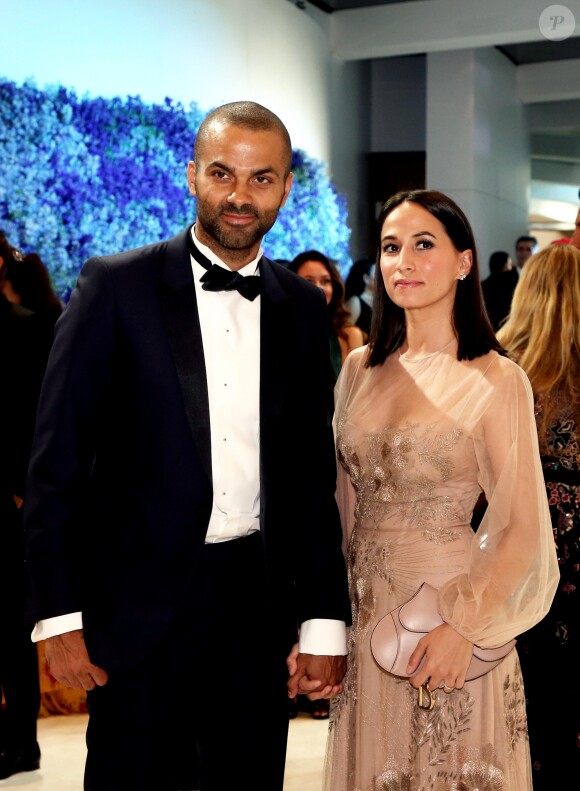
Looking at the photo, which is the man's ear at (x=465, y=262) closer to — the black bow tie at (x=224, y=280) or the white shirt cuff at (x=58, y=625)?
the black bow tie at (x=224, y=280)

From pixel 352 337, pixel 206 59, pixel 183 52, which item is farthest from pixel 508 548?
pixel 206 59

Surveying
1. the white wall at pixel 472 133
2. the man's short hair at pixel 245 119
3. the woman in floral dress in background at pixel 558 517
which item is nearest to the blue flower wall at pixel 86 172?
the woman in floral dress in background at pixel 558 517

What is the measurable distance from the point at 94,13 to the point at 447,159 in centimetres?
533

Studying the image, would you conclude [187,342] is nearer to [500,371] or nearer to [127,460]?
[127,460]

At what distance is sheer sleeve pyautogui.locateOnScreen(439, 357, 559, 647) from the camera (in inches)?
86.5

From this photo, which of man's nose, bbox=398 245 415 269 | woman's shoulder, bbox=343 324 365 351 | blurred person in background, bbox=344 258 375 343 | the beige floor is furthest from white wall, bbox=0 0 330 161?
man's nose, bbox=398 245 415 269

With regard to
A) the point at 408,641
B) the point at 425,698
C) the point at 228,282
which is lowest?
the point at 425,698

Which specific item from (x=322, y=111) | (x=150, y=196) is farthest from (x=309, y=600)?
(x=322, y=111)

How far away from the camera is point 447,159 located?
35.3 ft

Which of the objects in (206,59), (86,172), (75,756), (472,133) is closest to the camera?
(75,756)

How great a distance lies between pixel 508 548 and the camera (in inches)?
87.6

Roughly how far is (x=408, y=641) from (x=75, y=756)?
2.27 m

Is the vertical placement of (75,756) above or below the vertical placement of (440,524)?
below

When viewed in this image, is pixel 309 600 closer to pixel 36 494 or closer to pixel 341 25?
pixel 36 494
